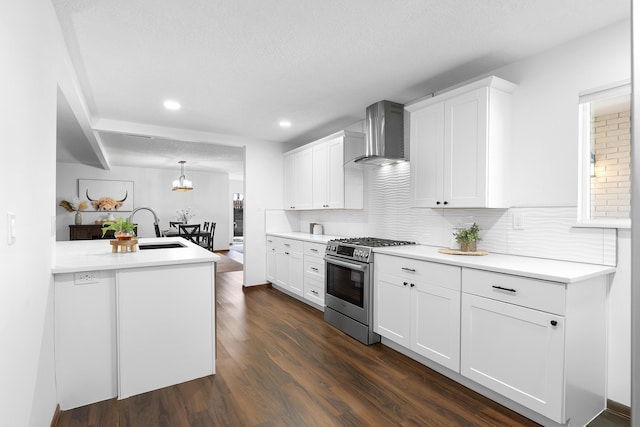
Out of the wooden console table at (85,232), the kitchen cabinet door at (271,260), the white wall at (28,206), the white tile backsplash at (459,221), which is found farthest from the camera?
the wooden console table at (85,232)

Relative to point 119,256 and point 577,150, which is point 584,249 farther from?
point 119,256

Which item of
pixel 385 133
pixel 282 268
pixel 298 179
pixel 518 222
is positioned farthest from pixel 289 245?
pixel 518 222

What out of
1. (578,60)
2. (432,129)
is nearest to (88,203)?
(432,129)

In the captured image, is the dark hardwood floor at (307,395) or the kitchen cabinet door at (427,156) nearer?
the dark hardwood floor at (307,395)

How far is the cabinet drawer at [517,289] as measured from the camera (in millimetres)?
1742

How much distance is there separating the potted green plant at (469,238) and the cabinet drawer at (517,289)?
48 cm

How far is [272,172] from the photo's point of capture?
532 cm

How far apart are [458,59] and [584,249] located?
1564 millimetres

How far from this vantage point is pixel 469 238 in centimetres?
262

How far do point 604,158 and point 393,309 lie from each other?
182cm

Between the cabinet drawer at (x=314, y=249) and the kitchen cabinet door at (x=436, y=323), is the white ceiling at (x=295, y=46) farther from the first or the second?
the kitchen cabinet door at (x=436, y=323)

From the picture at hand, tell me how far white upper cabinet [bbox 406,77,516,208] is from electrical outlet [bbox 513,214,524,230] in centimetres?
11

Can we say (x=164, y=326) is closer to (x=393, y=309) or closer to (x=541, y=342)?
(x=393, y=309)

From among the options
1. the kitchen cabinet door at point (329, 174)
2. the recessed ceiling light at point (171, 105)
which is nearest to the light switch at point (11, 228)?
the recessed ceiling light at point (171, 105)
